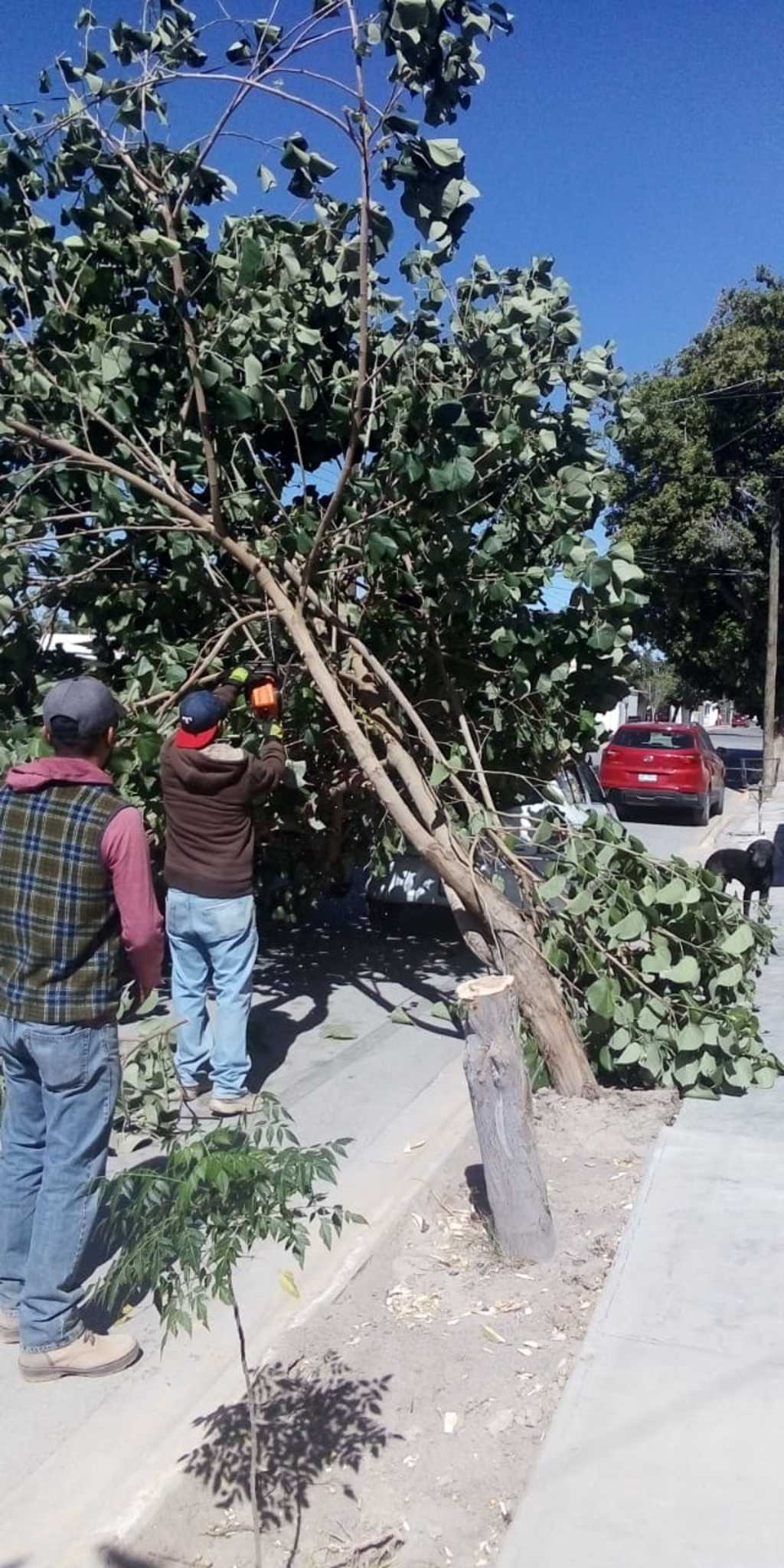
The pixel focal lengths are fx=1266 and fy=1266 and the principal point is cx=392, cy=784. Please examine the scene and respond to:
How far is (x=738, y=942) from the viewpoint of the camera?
5.71 m

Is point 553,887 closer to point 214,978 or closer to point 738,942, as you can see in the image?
point 738,942

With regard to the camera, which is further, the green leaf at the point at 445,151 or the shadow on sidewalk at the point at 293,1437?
the green leaf at the point at 445,151

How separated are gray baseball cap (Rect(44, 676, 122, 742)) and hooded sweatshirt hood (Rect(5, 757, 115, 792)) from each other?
72 mm

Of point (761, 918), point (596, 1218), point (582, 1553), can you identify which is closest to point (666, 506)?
point (761, 918)

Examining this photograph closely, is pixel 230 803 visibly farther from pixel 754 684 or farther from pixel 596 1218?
pixel 754 684

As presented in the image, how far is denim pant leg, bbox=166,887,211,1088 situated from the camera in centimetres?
561

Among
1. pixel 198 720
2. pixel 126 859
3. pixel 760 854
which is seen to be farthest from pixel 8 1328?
pixel 760 854

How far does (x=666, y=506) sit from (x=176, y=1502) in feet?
83.9

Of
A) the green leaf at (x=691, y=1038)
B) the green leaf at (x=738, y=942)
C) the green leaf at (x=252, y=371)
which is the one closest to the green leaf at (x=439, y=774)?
the green leaf at (x=738, y=942)

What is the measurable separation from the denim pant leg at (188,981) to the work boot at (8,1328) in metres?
1.98

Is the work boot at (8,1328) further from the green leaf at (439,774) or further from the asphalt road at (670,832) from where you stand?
the asphalt road at (670,832)

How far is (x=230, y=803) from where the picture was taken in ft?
18.4

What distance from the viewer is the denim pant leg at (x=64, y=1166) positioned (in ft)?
11.2

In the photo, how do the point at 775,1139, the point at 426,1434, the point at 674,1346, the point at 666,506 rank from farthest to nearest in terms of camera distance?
the point at 666,506 < the point at 775,1139 < the point at 674,1346 < the point at 426,1434
